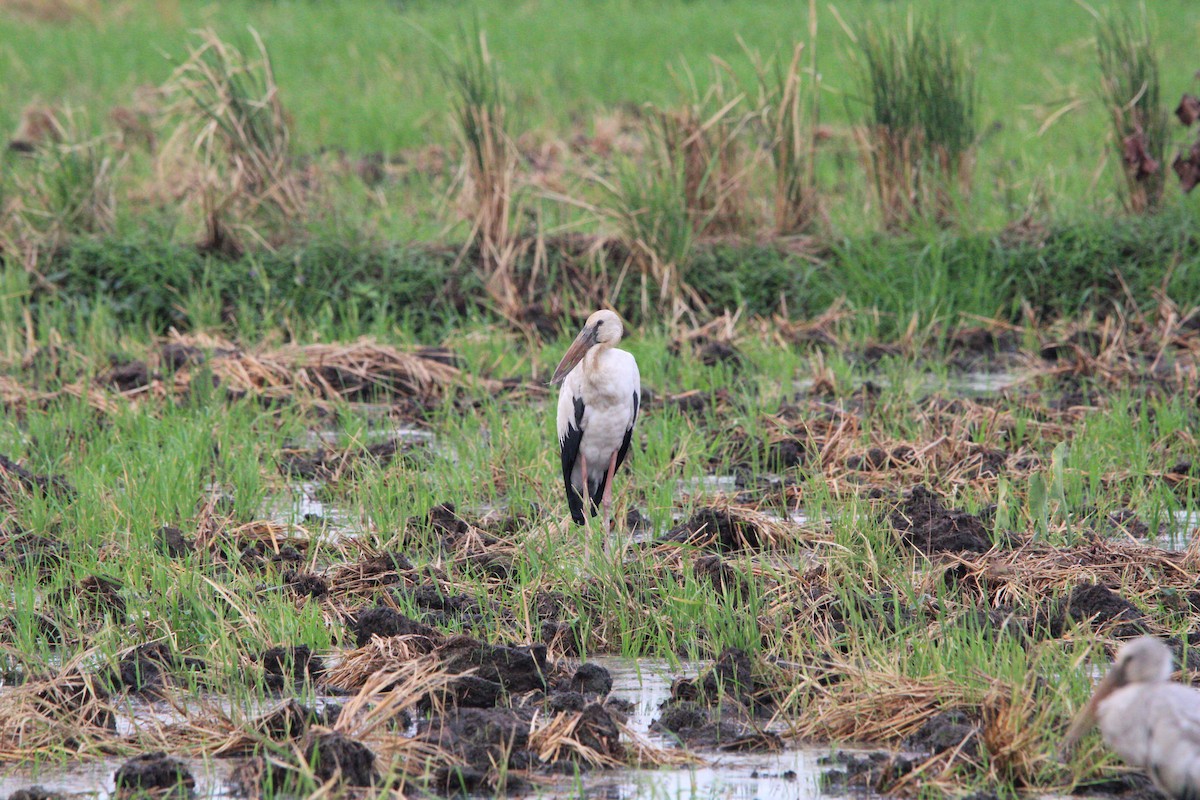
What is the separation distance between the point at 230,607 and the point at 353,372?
3137 millimetres

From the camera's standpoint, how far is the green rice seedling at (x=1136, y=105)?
31.8 feet

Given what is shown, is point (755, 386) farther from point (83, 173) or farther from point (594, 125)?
point (594, 125)

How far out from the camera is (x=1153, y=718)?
3018mm

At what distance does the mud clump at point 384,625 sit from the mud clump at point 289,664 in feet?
0.68

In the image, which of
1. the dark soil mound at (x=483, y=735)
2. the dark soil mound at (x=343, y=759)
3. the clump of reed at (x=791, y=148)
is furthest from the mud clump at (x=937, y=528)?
the clump of reed at (x=791, y=148)

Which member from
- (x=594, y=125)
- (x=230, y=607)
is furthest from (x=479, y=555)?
(x=594, y=125)

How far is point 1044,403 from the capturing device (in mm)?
7246

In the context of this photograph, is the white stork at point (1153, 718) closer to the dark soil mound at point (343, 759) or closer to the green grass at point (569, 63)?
the dark soil mound at point (343, 759)

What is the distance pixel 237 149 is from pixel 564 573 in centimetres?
577

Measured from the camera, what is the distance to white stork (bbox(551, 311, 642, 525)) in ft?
19.1

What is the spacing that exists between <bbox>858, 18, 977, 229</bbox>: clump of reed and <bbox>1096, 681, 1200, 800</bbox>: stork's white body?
6780 millimetres

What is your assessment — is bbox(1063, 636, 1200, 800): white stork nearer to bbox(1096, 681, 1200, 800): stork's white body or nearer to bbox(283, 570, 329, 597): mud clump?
bbox(1096, 681, 1200, 800): stork's white body

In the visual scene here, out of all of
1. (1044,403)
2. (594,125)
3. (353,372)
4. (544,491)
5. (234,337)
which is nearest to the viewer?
(544,491)

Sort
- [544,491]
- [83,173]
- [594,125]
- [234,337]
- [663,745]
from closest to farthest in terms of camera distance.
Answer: [663,745] → [544,491] → [234,337] → [83,173] → [594,125]
